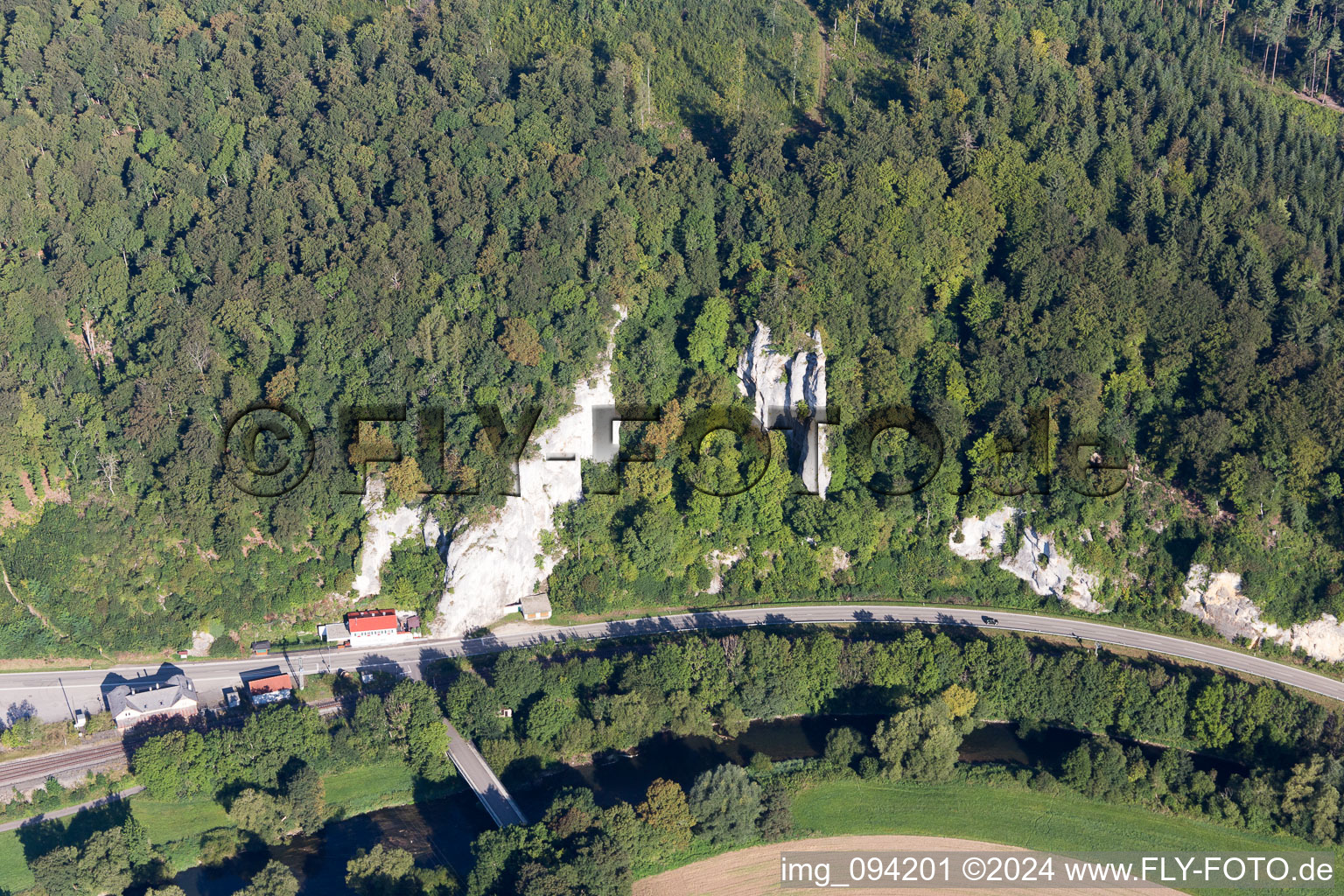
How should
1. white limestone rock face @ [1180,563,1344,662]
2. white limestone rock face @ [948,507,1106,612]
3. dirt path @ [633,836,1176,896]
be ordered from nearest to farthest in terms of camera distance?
dirt path @ [633,836,1176,896], white limestone rock face @ [1180,563,1344,662], white limestone rock face @ [948,507,1106,612]

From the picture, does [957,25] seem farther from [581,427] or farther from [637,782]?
[637,782]

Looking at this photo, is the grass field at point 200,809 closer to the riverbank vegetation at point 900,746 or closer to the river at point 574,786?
the river at point 574,786

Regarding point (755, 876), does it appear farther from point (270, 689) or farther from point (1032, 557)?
point (270, 689)

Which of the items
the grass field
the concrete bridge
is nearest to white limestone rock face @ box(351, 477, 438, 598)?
the concrete bridge

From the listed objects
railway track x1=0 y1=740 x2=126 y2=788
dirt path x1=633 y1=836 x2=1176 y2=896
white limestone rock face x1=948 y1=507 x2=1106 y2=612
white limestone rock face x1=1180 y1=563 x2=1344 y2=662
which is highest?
white limestone rock face x1=948 y1=507 x2=1106 y2=612

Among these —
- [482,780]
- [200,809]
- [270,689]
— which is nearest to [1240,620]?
[482,780]

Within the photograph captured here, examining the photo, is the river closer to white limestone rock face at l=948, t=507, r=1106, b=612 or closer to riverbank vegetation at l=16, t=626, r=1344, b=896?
riverbank vegetation at l=16, t=626, r=1344, b=896

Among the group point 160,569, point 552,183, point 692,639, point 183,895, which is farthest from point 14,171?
point 692,639
